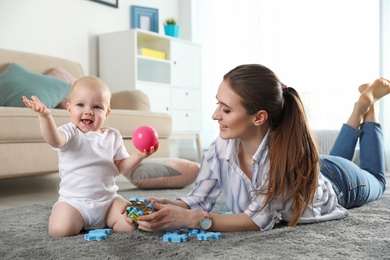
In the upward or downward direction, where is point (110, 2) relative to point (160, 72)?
upward

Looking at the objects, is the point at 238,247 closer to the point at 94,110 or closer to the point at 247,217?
the point at 247,217

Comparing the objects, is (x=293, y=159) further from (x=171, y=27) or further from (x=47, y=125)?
(x=171, y=27)

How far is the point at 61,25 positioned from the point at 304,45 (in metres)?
2.11

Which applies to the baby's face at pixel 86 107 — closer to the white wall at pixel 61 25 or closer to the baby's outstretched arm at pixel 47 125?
the baby's outstretched arm at pixel 47 125

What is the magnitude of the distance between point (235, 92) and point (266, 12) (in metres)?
3.46

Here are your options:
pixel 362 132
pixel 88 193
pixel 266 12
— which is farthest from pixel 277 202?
pixel 266 12

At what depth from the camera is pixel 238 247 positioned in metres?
1.19

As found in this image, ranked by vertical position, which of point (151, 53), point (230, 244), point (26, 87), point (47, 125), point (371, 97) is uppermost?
point (151, 53)

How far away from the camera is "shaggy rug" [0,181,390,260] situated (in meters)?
1.13

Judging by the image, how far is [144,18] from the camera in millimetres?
4590

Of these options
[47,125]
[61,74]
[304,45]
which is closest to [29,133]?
[61,74]

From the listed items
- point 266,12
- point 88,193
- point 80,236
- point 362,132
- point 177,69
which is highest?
point 266,12

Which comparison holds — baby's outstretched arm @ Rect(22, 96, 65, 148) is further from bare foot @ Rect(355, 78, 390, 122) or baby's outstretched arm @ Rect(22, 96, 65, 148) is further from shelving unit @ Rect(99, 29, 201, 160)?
shelving unit @ Rect(99, 29, 201, 160)

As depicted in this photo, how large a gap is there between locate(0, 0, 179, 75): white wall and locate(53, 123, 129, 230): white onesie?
7.54 feet
